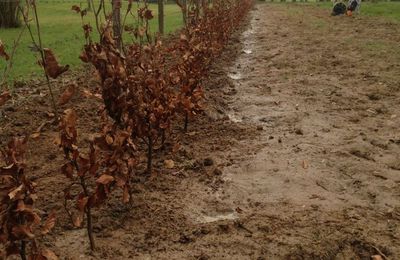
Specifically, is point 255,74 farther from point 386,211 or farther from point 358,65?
point 386,211

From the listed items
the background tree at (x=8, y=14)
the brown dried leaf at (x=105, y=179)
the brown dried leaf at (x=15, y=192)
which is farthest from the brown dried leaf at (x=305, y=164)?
the background tree at (x=8, y=14)

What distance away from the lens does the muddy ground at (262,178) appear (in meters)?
3.06

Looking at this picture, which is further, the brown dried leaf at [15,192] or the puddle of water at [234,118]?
the puddle of water at [234,118]

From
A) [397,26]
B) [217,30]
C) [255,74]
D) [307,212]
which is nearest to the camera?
[307,212]

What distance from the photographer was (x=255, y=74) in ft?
27.6

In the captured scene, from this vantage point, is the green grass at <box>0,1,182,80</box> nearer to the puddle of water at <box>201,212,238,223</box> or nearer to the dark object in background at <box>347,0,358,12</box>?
the puddle of water at <box>201,212,238,223</box>

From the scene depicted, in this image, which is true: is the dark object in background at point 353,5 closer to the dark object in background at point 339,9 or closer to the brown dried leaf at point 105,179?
the dark object in background at point 339,9

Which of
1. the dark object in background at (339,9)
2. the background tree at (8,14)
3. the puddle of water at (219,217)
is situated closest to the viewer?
the puddle of water at (219,217)

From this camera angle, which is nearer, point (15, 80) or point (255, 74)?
point (15, 80)

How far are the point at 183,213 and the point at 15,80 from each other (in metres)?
4.91

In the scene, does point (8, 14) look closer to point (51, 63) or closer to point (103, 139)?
point (103, 139)

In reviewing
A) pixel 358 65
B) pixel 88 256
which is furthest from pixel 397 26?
pixel 88 256

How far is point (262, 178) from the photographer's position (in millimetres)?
4094

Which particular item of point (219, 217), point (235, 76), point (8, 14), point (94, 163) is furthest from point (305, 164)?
point (8, 14)
